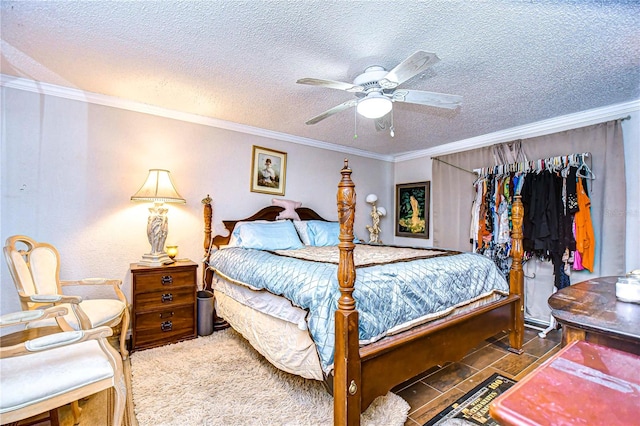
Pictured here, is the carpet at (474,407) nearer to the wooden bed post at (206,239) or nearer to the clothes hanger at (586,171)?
the clothes hanger at (586,171)

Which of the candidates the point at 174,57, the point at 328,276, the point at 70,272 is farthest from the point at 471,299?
the point at 70,272

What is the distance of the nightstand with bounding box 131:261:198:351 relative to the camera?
8.42ft

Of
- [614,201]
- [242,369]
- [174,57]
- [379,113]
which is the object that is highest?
[174,57]

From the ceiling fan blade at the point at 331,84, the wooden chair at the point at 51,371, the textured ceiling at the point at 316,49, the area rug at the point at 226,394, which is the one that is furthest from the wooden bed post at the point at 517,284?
the wooden chair at the point at 51,371

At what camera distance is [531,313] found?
3.48 m

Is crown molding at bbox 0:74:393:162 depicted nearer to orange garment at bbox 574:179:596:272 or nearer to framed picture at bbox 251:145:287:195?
framed picture at bbox 251:145:287:195

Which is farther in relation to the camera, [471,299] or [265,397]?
[471,299]

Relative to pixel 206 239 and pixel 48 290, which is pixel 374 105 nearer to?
pixel 206 239

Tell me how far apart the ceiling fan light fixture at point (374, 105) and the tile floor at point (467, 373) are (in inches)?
80.8

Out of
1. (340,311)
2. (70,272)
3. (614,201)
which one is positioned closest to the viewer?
(340,311)

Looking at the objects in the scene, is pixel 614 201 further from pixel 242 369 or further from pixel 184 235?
pixel 184 235

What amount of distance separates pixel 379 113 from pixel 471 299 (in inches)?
63.7

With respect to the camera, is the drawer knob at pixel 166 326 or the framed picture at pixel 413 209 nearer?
the drawer knob at pixel 166 326

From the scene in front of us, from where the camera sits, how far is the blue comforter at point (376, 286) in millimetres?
1609
